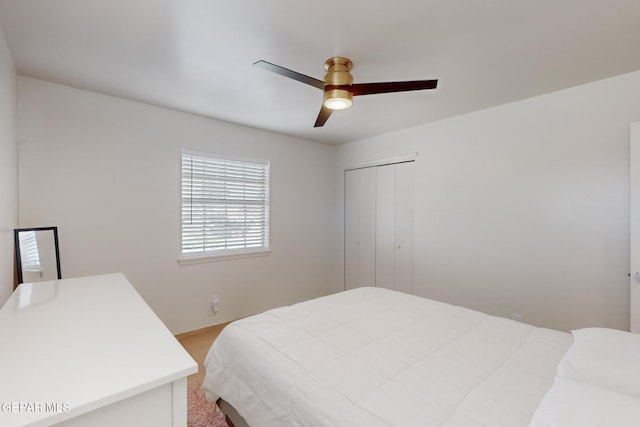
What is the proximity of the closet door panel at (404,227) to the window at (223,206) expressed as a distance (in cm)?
166

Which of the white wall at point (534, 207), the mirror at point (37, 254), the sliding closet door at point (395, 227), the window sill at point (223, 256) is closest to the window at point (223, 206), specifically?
the window sill at point (223, 256)

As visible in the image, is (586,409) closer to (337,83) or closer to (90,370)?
(90,370)

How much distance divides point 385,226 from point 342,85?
231 cm

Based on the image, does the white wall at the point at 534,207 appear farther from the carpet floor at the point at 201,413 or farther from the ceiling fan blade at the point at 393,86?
the carpet floor at the point at 201,413

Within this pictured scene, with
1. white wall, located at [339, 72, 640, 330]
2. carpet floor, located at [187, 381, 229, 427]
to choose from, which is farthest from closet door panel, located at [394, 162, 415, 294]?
carpet floor, located at [187, 381, 229, 427]

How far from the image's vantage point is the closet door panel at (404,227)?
137 inches

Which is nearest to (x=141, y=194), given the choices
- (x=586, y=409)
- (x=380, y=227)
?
(x=380, y=227)

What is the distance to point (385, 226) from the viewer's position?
3.78 metres

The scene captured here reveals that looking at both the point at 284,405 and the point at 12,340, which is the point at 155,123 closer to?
the point at 12,340

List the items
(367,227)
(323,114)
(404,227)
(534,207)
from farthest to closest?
(367,227) < (404,227) < (534,207) < (323,114)

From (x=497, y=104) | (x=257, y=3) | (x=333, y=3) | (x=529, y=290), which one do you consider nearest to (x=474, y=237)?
(x=529, y=290)

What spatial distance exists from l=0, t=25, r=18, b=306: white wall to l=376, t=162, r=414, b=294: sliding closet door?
339 centimetres

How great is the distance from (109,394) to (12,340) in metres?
0.53

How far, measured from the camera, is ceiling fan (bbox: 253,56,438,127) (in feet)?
5.57
